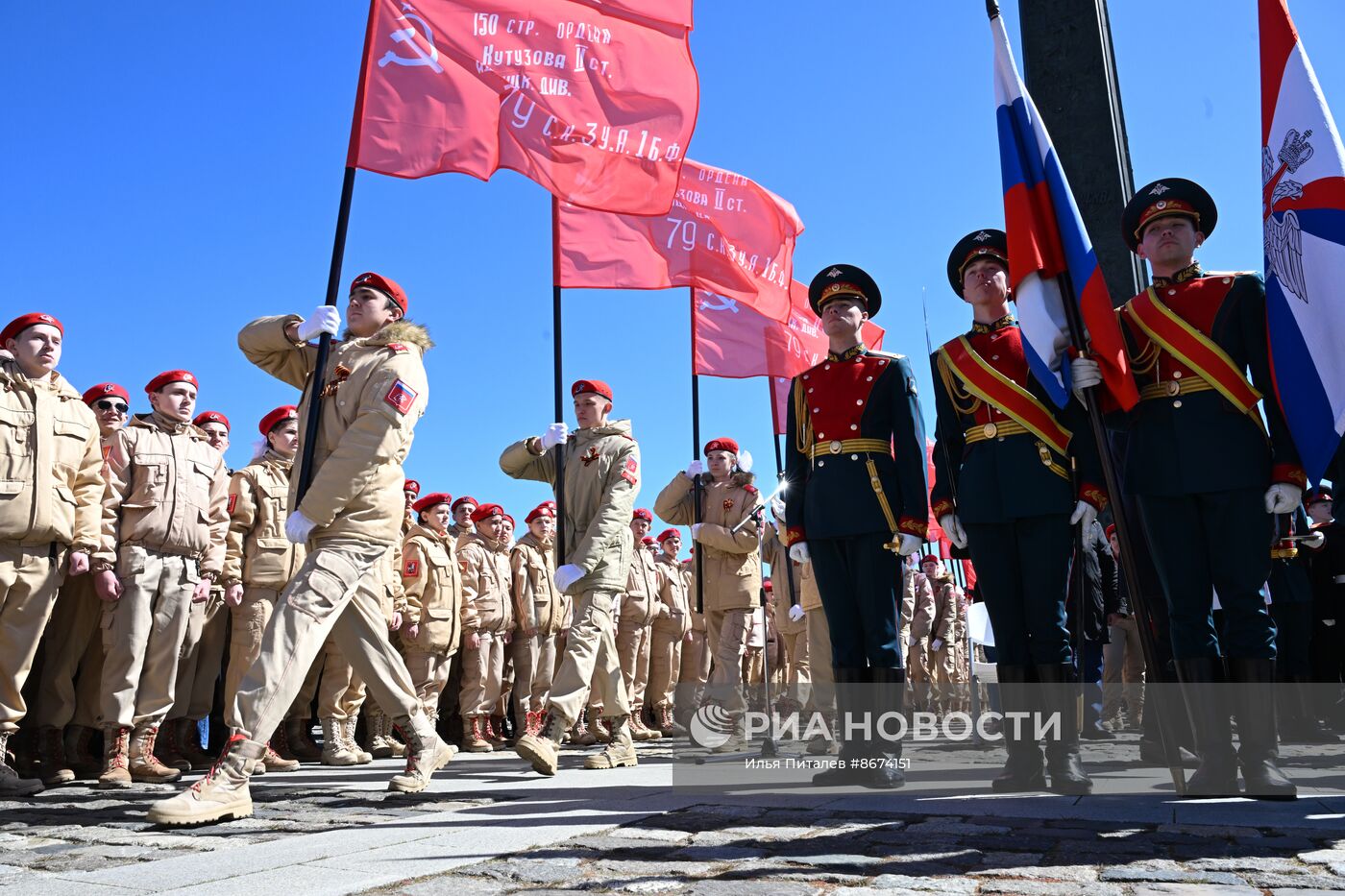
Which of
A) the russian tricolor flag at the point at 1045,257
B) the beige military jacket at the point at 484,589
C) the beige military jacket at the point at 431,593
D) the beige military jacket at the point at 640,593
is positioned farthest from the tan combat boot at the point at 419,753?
the beige military jacket at the point at 640,593

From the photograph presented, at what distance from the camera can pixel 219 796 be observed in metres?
4.20

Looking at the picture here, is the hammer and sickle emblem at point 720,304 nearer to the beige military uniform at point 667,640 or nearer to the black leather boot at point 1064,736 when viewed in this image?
the beige military uniform at point 667,640

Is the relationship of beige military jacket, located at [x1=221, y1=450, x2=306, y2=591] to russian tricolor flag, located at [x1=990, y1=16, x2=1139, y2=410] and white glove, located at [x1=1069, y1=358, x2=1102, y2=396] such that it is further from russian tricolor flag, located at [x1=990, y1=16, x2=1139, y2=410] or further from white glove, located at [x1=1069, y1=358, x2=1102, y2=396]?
white glove, located at [x1=1069, y1=358, x2=1102, y2=396]

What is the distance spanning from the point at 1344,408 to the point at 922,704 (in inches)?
560

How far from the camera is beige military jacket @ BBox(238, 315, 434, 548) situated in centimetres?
495

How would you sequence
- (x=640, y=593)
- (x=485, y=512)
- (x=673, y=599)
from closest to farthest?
(x=485, y=512) → (x=640, y=593) → (x=673, y=599)

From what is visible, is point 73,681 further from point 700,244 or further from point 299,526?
point 700,244

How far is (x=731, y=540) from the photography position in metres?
9.31

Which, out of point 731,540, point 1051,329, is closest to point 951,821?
point 1051,329

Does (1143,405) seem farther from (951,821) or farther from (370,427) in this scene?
(370,427)

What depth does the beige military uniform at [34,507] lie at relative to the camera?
5.66m

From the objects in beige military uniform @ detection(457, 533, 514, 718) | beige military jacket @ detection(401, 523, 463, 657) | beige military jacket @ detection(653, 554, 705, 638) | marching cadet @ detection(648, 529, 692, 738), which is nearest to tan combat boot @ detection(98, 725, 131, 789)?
beige military jacket @ detection(401, 523, 463, 657)

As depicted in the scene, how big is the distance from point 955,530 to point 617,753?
2659 mm

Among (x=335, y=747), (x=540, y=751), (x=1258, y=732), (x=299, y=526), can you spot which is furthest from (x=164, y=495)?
(x=1258, y=732)
